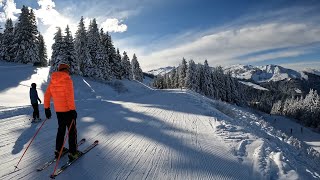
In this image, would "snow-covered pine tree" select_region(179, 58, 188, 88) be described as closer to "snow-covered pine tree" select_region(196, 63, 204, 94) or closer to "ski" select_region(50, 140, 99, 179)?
"snow-covered pine tree" select_region(196, 63, 204, 94)

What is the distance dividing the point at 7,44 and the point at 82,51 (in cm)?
1747

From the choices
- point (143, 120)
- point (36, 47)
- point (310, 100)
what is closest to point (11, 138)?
point (143, 120)

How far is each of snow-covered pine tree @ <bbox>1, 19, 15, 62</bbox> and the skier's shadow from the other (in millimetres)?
56385

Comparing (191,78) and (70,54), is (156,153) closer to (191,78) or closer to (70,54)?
(70,54)

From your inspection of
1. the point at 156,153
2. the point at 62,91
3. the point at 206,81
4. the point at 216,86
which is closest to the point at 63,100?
the point at 62,91

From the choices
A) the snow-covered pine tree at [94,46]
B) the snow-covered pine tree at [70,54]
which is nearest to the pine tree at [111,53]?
the snow-covered pine tree at [94,46]

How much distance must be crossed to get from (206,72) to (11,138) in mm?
76179

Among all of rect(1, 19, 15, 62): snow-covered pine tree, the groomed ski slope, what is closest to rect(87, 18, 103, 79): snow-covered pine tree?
rect(1, 19, 15, 62): snow-covered pine tree

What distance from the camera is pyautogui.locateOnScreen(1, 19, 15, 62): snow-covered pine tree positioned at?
6212 cm

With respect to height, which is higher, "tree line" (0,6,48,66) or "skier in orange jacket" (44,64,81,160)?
"tree line" (0,6,48,66)

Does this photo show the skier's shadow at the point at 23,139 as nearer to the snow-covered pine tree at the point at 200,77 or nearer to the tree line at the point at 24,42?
the tree line at the point at 24,42

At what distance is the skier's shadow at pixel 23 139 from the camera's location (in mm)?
8367

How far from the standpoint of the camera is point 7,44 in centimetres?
6338

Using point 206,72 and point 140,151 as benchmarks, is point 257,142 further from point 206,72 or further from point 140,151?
point 206,72
